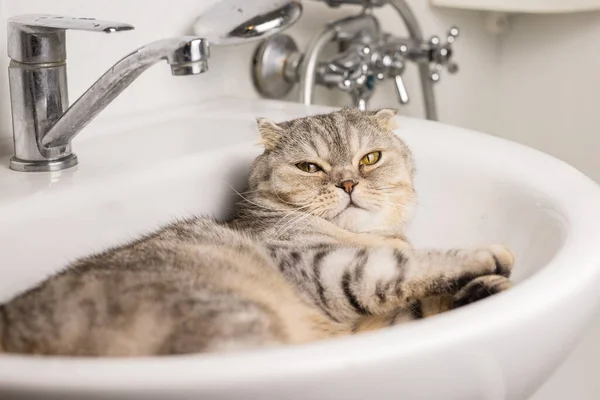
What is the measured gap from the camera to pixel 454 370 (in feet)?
1.97

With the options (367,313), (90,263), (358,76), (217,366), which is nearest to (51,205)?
(90,263)

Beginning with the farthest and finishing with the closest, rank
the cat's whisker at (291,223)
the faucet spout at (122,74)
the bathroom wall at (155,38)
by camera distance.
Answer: the bathroom wall at (155,38)
the cat's whisker at (291,223)
the faucet spout at (122,74)

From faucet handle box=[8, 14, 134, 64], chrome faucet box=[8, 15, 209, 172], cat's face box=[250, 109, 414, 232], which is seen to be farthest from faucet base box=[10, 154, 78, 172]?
cat's face box=[250, 109, 414, 232]

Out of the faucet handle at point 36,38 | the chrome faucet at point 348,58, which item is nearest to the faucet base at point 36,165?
the faucet handle at point 36,38

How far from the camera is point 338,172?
1.13m

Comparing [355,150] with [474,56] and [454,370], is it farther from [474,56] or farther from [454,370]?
[474,56]

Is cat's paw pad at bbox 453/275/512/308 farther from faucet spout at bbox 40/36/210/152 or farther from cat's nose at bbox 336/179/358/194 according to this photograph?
faucet spout at bbox 40/36/210/152

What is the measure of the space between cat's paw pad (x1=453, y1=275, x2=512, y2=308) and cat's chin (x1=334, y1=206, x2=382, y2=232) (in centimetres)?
25

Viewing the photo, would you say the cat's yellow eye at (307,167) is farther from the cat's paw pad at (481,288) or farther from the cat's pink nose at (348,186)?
the cat's paw pad at (481,288)

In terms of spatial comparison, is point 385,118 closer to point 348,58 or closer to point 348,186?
point 348,186

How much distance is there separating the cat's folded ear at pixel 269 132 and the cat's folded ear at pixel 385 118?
0.16 m

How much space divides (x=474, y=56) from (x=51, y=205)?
5.34ft

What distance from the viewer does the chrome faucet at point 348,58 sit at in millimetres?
1610

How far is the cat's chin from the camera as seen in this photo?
1113 mm
